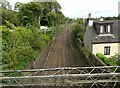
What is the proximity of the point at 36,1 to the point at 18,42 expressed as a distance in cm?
2109

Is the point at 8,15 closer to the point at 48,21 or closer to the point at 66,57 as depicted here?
the point at 48,21

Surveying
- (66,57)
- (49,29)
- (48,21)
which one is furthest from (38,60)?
(48,21)

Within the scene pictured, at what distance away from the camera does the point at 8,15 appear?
37.7 m

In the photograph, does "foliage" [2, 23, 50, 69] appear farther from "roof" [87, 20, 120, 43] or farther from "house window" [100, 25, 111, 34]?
"house window" [100, 25, 111, 34]

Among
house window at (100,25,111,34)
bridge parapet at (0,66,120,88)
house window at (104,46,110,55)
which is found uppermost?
house window at (100,25,111,34)

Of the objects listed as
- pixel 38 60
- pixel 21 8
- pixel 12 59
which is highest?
pixel 21 8

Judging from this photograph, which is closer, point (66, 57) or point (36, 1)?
point (66, 57)

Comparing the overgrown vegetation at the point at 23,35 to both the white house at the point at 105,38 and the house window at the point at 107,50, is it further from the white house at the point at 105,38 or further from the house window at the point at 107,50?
the house window at the point at 107,50

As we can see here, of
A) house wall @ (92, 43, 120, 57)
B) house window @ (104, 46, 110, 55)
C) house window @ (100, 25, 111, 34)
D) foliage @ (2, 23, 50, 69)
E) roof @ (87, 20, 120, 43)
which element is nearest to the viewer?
foliage @ (2, 23, 50, 69)

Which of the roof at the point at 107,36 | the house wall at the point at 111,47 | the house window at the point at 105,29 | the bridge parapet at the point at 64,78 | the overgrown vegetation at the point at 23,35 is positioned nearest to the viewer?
the bridge parapet at the point at 64,78

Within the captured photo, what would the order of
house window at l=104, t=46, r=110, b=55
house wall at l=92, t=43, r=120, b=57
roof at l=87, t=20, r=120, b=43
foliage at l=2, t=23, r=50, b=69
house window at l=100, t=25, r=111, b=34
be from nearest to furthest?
foliage at l=2, t=23, r=50, b=69
house wall at l=92, t=43, r=120, b=57
house window at l=104, t=46, r=110, b=55
roof at l=87, t=20, r=120, b=43
house window at l=100, t=25, r=111, b=34

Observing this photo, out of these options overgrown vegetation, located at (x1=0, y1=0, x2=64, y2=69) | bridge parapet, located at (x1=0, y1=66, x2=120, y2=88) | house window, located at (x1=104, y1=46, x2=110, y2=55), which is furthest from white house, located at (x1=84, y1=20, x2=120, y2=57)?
bridge parapet, located at (x1=0, y1=66, x2=120, y2=88)

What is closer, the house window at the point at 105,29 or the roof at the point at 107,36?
the roof at the point at 107,36

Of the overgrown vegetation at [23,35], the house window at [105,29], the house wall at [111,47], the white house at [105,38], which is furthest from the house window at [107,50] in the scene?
the overgrown vegetation at [23,35]
